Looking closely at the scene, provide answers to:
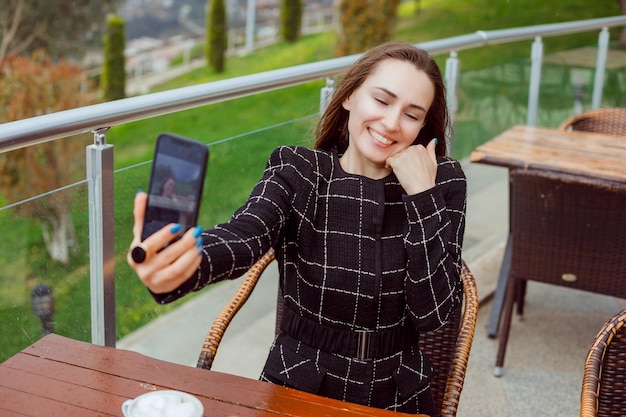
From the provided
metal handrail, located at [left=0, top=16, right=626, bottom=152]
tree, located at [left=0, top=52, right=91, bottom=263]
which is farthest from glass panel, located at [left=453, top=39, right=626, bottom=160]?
tree, located at [left=0, top=52, right=91, bottom=263]

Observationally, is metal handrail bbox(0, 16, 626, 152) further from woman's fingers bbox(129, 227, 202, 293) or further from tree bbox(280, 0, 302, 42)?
tree bbox(280, 0, 302, 42)

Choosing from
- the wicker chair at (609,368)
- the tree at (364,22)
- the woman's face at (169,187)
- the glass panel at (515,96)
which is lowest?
the tree at (364,22)

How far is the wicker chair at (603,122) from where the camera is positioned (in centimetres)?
451

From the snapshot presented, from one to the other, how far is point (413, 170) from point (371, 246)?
0.67ft

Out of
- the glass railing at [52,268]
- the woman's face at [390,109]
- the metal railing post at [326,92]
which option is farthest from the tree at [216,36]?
the woman's face at [390,109]

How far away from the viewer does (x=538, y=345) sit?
3.99 meters

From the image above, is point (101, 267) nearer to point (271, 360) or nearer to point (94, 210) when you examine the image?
point (94, 210)

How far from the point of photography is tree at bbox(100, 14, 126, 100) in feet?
60.4

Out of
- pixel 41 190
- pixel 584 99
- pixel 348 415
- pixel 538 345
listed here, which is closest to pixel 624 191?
pixel 538 345

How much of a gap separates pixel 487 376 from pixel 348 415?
7.12 feet

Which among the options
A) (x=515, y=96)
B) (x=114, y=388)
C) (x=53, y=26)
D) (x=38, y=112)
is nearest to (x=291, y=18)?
(x=53, y=26)

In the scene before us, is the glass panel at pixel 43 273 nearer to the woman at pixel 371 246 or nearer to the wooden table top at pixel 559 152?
the woman at pixel 371 246

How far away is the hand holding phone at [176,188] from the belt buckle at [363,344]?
796mm

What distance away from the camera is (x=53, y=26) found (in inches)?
731
